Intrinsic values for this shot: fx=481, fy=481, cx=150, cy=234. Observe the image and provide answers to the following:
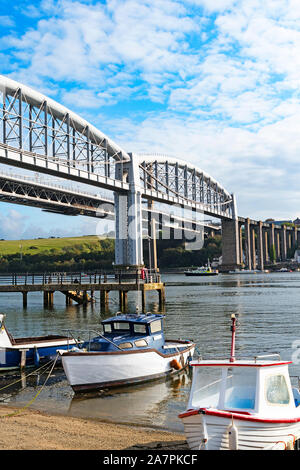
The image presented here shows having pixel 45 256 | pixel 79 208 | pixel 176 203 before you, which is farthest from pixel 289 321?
pixel 45 256

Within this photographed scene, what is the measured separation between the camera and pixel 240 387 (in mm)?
9102

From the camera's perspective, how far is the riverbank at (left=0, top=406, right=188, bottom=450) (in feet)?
32.4

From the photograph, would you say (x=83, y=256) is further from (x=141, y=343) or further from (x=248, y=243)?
(x=141, y=343)

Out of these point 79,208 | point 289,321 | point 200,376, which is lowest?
point 289,321

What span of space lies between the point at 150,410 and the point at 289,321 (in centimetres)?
2062

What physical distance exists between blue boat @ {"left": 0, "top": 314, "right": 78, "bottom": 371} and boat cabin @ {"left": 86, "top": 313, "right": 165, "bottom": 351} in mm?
2523

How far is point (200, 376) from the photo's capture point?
9328mm

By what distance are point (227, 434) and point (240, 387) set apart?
1.16 metres

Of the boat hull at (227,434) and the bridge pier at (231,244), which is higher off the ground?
the bridge pier at (231,244)

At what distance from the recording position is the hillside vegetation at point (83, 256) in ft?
527

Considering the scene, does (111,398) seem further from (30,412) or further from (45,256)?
(45,256)

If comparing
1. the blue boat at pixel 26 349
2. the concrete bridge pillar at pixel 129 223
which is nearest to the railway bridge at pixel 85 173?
the concrete bridge pillar at pixel 129 223

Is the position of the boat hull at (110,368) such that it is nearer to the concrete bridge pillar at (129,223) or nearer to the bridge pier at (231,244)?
the concrete bridge pillar at (129,223)

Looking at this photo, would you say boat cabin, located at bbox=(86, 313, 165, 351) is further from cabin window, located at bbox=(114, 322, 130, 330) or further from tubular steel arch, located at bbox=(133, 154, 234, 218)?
tubular steel arch, located at bbox=(133, 154, 234, 218)
